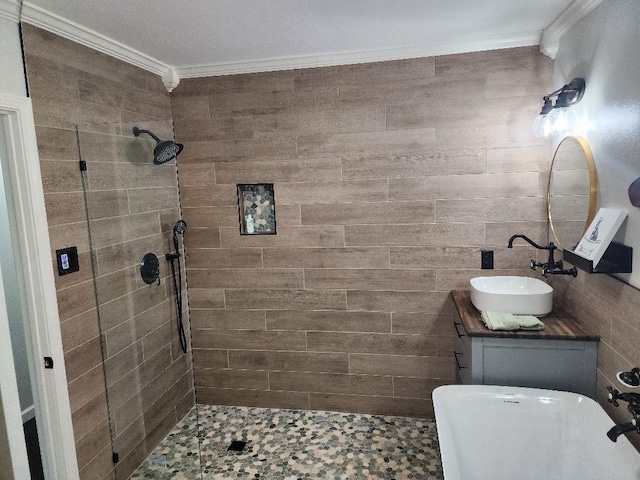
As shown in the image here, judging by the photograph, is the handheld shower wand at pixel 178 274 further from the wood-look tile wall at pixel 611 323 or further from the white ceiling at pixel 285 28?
the wood-look tile wall at pixel 611 323

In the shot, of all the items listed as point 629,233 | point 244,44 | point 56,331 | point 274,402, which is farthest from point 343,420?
point 244,44

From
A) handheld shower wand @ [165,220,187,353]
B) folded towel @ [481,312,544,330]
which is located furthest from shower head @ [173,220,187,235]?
folded towel @ [481,312,544,330]

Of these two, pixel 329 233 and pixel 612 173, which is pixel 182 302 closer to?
pixel 329 233

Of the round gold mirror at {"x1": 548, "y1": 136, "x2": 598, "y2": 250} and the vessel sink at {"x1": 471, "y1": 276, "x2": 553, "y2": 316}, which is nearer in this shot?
A: the round gold mirror at {"x1": 548, "y1": 136, "x2": 598, "y2": 250}

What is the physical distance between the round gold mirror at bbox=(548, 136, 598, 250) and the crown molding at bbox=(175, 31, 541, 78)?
28.5 inches

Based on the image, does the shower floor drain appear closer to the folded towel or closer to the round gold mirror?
the folded towel

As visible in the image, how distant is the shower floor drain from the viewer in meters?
2.80

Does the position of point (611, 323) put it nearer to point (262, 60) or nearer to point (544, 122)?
point (544, 122)

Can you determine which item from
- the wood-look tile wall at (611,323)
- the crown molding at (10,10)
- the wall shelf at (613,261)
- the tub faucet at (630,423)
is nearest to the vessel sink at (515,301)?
the wood-look tile wall at (611,323)

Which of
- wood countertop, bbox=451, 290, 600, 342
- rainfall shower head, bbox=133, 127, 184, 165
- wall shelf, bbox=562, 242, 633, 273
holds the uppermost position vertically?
rainfall shower head, bbox=133, 127, 184, 165

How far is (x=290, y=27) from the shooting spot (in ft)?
7.55

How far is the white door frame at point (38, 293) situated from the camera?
189 centimetres

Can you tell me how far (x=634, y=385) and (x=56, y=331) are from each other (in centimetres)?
248

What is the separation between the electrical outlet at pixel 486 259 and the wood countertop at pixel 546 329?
41 cm
